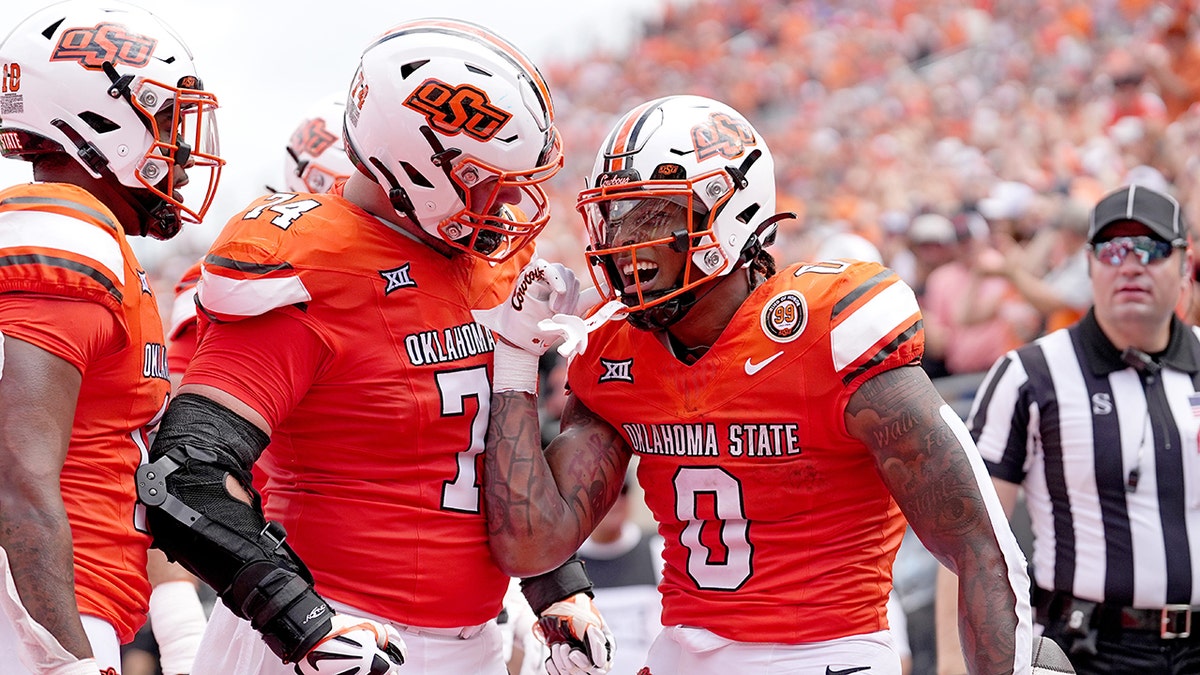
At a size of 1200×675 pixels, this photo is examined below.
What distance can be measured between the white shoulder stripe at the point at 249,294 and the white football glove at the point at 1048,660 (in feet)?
6.14

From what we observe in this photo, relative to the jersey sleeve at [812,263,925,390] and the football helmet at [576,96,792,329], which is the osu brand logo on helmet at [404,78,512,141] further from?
the jersey sleeve at [812,263,925,390]

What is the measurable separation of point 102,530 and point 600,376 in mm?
1192

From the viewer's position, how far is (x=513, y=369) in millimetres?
3176

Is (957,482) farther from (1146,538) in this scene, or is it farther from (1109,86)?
(1109,86)

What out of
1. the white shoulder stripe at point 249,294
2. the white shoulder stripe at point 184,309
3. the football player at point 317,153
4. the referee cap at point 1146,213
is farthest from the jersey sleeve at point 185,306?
the referee cap at point 1146,213

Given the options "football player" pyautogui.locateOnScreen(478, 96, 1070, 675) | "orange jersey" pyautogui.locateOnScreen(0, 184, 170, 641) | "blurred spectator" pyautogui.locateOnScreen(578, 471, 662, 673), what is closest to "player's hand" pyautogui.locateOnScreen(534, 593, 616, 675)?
"football player" pyautogui.locateOnScreen(478, 96, 1070, 675)

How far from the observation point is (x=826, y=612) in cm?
308

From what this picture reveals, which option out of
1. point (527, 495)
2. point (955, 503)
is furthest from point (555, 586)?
point (955, 503)

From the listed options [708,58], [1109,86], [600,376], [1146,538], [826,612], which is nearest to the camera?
[826,612]

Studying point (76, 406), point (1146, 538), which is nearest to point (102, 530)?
point (76, 406)

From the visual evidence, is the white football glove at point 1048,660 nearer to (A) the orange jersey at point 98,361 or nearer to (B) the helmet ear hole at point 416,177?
(B) the helmet ear hole at point 416,177

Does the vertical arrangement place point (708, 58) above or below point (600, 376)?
above

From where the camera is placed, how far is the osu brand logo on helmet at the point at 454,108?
308 centimetres

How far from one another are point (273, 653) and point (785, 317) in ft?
4.58
